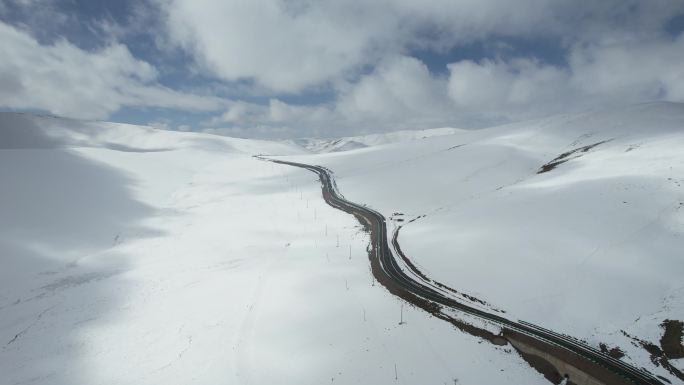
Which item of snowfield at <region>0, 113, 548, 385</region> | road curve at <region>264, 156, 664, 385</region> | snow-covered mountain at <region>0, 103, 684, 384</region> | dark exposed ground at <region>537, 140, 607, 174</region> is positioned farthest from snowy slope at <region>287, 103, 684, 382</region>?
road curve at <region>264, 156, 664, 385</region>

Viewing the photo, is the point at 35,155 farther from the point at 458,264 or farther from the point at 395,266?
the point at 458,264

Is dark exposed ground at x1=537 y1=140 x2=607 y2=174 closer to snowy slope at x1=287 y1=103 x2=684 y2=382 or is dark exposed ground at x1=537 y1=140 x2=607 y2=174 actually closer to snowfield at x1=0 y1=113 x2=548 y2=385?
snowy slope at x1=287 y1=103 x2=684 y2=382

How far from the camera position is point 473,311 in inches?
1303

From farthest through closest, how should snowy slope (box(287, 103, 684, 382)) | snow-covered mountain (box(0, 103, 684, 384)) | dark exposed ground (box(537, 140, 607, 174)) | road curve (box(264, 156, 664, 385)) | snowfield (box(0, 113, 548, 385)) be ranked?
dark exposed ground (box(537, 140, 607, 174)) < snowy slope (box(287, 103, 684, 382)) < snow-covered mountain (box(0, 103, 684, 384)) < snowfield (box(0, 113, 548, 385)) < road curve (box(264, 156, 664, 385))

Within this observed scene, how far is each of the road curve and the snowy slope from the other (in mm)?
1134

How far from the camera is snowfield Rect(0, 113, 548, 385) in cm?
2820

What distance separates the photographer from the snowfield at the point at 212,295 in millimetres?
28203

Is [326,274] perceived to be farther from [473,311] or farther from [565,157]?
[565,157]

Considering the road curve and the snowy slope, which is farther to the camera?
the snowy slope

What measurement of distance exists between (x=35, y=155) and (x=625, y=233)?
391 feet

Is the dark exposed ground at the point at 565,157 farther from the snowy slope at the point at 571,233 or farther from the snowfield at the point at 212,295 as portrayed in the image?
the snowfield at the point at 212,295

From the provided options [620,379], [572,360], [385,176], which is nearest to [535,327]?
[572,360]

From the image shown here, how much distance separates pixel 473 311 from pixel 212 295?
27.5m

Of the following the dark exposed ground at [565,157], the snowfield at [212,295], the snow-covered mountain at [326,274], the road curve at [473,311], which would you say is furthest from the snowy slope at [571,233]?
the road curve at [473,311]
